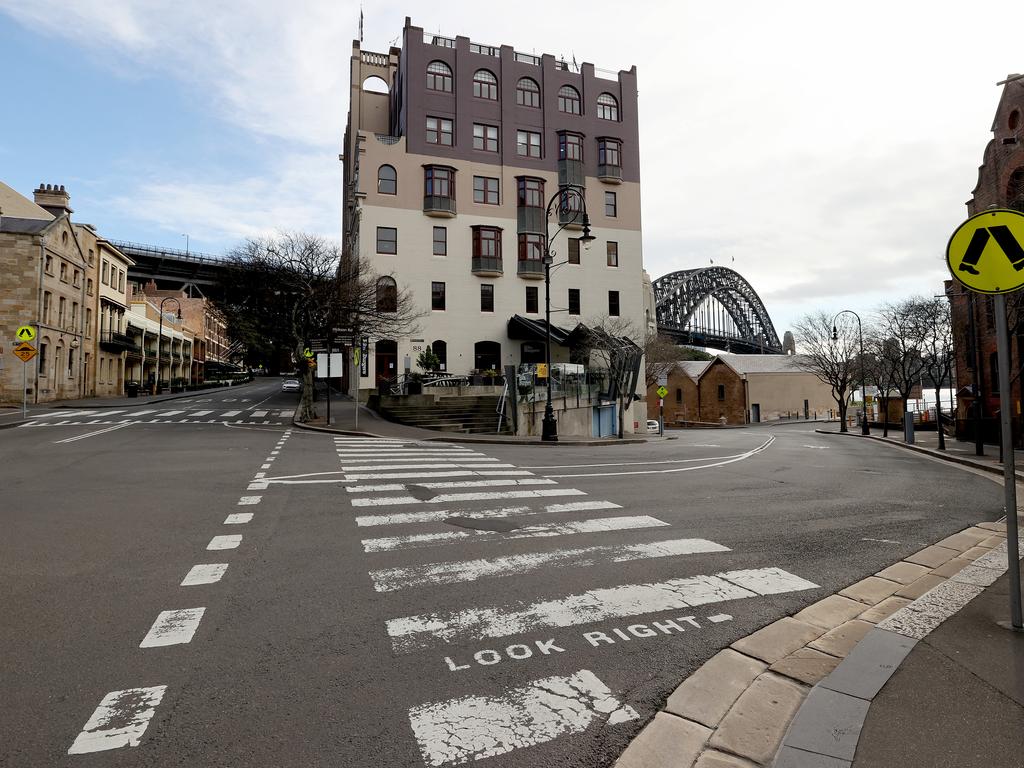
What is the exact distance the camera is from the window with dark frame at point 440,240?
40500 mm

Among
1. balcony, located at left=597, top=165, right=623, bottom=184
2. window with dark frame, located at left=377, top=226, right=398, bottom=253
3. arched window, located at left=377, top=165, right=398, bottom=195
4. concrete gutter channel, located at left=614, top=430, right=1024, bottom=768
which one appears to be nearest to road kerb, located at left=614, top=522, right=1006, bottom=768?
concrete gutter channel, located at left=614, top=430, right=1024, bottom=768

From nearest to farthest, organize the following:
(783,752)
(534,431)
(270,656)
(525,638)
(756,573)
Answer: (783,752) → (270,656) → (525,638) → (756,573) → (534,431)

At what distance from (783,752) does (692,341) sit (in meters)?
135

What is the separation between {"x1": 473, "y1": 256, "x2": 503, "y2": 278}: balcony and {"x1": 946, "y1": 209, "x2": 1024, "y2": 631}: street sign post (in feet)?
122

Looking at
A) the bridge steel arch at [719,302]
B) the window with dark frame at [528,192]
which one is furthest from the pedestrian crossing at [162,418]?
the bridge steel arch at [719,302]

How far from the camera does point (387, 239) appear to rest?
129ft

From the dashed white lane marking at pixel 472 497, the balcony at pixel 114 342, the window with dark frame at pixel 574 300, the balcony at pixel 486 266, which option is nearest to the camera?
the dashed white lane marking at pixel 472 497

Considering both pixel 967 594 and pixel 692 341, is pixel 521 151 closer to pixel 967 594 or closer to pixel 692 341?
pixel 967 594

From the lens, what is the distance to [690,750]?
2.75m

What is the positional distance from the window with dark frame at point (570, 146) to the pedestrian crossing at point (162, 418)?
27546 millimetres

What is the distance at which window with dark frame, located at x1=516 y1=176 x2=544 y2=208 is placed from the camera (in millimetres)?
42625

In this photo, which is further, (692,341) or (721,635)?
(692,341)

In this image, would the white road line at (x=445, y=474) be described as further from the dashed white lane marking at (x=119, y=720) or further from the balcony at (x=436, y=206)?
the balcony at (x=436, y=206)

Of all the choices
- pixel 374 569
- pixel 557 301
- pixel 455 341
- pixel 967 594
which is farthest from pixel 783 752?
pixel 557 301
